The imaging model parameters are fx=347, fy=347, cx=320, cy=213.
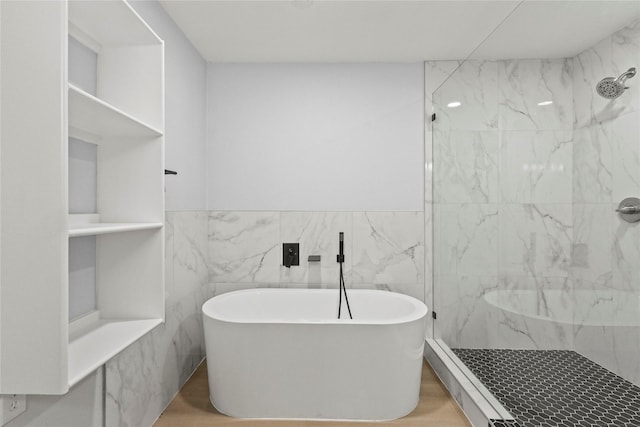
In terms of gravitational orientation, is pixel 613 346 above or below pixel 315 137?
below

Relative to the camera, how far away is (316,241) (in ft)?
9.18

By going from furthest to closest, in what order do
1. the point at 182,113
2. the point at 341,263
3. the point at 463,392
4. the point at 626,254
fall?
the point at 341,263 < the point at 182,113 < the point at 463,392 < the point at 626,254

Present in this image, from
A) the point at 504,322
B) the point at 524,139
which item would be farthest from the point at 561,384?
the point at 524,139

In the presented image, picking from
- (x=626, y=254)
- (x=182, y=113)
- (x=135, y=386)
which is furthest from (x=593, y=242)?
(x=182, y=113)

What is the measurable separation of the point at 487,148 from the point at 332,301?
4.99ft

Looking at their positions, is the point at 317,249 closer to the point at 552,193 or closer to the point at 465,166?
the point at 465,166

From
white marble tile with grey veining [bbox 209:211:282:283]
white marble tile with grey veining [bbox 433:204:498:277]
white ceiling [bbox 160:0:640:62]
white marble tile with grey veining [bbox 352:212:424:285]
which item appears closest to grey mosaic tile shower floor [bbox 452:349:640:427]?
white marble tile with grey veining [bbox 433:204:498:277]

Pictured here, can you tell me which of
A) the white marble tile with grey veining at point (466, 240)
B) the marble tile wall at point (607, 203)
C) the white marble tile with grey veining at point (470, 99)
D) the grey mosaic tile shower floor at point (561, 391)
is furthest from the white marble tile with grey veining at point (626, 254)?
the white marble tile with grey veining at point (470, 99)

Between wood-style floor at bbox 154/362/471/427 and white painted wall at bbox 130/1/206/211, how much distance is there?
3.90ft

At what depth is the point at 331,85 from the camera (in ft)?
9.21

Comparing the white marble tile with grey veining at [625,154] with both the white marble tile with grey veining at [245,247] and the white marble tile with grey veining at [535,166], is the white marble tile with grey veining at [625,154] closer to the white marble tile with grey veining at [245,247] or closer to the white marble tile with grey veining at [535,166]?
the white marble tile with grey veining at [535,166]

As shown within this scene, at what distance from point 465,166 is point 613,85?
3.34 ft

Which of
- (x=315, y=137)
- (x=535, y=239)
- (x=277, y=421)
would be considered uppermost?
(x=315, y=137)

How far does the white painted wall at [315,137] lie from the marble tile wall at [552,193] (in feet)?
2.10
